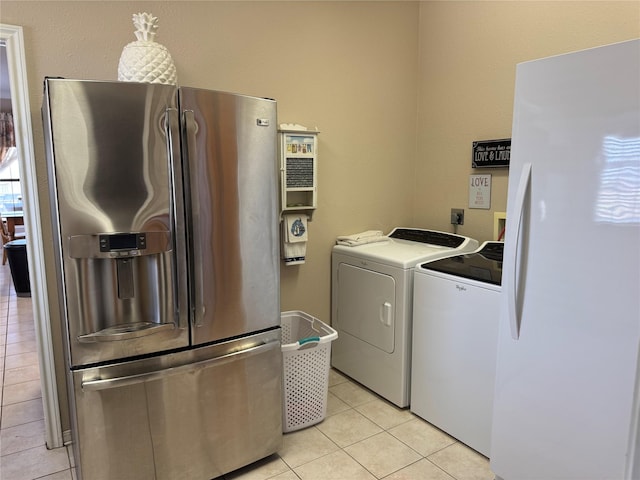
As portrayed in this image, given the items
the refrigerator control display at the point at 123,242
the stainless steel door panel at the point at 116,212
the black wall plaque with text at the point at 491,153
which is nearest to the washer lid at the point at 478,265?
the black wall plaque with text at the point at 491,153

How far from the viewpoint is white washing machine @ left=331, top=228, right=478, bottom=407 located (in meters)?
2.50

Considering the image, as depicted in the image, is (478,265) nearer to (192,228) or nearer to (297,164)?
(297,164)

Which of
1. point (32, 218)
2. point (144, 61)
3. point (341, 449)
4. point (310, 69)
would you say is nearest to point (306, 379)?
point (341, 449)

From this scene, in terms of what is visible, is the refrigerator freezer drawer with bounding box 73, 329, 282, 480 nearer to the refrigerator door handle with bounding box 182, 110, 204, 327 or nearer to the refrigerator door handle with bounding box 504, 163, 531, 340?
the refrigerator door handle with bounding box 182, 110, 204, 327

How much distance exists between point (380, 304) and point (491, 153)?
3.85 feet

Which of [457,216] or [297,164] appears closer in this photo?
[297,164]

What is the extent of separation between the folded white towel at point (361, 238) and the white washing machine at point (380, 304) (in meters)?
0.05

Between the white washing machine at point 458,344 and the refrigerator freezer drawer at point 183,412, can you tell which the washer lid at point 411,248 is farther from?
the refrigerator freezer drawer at point 183,412

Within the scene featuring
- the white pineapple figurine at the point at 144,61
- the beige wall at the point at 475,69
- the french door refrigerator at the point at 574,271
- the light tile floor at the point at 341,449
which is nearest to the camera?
the french door refrigerator at the point at 574,271

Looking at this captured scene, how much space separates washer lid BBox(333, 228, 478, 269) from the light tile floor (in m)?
0.90

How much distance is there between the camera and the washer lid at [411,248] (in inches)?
99.7

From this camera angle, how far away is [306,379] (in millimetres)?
2396

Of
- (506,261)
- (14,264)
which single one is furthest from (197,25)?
(14,264)

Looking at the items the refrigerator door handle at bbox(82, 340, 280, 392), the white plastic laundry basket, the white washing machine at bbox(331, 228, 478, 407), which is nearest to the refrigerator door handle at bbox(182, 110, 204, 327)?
the refrigerator door handle at bbox(82, 340, 280, 392)
